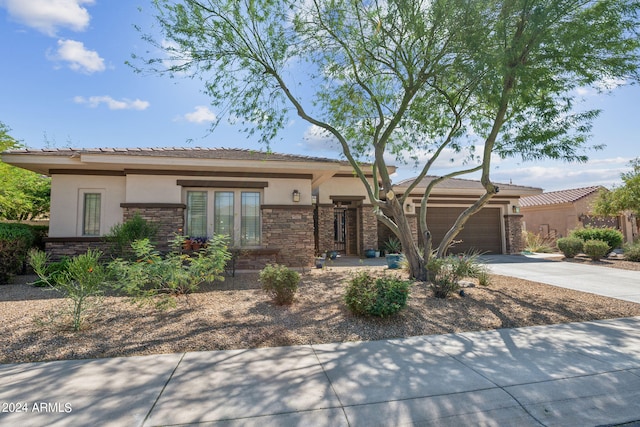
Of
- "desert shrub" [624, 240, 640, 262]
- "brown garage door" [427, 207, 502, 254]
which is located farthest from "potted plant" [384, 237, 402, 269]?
"desert shrub" [624, 240, 640, 262]

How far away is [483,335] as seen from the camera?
4.80 metres

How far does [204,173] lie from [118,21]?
426 centimetres

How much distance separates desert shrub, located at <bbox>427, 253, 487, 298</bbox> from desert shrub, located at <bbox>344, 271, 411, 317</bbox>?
1.54 meters

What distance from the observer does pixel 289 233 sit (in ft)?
34.3

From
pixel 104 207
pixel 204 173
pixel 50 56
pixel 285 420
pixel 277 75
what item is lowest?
pixel 285 420

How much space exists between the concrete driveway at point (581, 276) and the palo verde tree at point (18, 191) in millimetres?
16834

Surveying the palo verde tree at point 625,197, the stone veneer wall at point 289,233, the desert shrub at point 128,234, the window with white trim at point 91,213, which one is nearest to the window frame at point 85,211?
the window with white trim at point 91,213

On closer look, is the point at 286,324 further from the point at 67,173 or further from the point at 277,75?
the point at 67,173

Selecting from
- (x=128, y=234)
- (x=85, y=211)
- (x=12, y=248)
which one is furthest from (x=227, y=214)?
(x=12, y=248)

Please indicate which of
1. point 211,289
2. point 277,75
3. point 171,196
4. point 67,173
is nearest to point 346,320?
point 211,289

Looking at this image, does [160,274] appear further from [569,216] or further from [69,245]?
[569,216]

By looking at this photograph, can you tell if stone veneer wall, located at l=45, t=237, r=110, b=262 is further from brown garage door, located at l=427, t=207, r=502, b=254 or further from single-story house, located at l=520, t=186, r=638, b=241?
single-story house, located at l=520, t=186, r=638, b=241

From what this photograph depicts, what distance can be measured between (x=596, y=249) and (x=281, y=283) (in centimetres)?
1336

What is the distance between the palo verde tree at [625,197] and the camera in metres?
15.8
